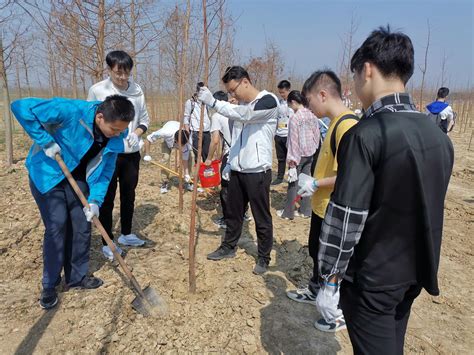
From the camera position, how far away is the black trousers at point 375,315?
134cm

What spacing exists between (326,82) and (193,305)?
6.79 feet

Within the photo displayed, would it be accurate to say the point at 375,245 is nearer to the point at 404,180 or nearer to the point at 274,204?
the point at 404,180

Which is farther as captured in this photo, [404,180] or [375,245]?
[375,245]

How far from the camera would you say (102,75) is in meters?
5.03

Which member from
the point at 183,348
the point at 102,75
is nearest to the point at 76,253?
the point at 183,348

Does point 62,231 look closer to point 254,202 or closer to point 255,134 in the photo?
point 254,202

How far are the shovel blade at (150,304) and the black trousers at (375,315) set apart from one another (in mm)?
1672

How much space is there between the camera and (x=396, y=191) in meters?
1.22

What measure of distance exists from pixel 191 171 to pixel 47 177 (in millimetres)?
3988

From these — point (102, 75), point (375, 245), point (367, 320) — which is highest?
point (102, 75)

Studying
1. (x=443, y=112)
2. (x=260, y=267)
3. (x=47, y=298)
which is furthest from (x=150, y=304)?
(x=443, y=112)

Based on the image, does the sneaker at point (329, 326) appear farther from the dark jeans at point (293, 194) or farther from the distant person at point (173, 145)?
the distant person at point (173, 145)

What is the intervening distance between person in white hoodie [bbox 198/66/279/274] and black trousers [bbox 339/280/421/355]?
5.57 ft

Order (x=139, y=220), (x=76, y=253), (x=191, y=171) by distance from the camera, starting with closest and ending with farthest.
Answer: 1. (x=76, y=253)
2. (x=139, y=220)
3. (x=191, y=171)
